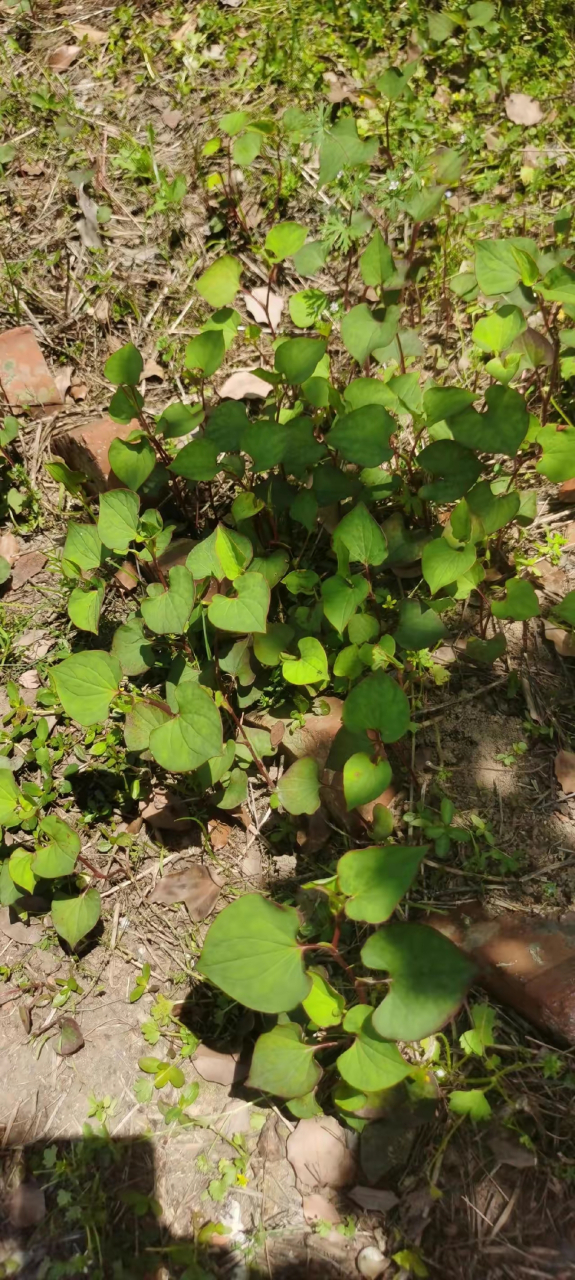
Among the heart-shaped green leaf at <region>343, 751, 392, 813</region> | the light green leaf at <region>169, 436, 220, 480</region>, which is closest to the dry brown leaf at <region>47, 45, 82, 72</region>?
the light green leaf at <region>169, 436, 220, 480</region>

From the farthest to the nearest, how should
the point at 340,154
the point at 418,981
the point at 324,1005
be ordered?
1. the point at 340,154
2. the point at 324,1005
3. the point at 418,981

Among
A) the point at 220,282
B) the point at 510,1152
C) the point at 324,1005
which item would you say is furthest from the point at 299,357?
the point at 510,1152

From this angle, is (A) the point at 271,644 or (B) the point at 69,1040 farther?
(A) the point at 271,644

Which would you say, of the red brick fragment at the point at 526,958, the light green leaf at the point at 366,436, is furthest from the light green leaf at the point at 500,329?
the red brick fragment at the point at 526,958

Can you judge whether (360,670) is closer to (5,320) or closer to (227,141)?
(5,320)

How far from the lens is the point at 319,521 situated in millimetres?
2543

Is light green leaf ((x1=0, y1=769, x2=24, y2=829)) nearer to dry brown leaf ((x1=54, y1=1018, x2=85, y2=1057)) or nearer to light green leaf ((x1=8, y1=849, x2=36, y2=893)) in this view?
light green leaf ((x1=8, y1=849, x2=36, y2=893))

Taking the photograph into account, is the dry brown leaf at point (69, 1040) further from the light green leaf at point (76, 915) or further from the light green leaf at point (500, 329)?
the light green leaf at point (500, 329)

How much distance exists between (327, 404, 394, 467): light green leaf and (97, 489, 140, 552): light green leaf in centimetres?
55

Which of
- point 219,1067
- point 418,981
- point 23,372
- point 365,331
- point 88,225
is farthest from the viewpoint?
point 88,225

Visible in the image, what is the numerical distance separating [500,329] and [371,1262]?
2.25 meters

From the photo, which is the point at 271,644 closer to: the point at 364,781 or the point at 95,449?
the point at 364,781

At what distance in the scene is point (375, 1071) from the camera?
1.63 metres

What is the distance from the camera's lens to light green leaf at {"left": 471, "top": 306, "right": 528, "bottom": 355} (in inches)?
89.4
